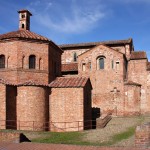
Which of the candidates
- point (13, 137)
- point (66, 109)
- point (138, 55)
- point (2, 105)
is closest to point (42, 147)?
point (13, 137)

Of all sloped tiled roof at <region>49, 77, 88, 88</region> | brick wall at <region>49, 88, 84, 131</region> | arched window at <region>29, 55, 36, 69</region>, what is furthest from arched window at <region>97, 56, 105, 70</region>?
arched window at <region>29, 55, 36, 69</region>

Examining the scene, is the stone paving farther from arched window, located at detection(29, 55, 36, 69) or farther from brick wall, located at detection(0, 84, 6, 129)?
arched window, located at detection(29, 55, 36, 69)

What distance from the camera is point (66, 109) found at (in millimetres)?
22859

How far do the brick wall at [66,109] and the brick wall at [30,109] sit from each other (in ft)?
3.69

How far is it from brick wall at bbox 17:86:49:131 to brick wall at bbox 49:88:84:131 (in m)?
1.13

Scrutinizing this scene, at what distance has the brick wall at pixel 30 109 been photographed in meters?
21.6

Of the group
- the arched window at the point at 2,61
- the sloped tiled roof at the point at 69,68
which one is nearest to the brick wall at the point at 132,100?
the sloped tiled roof at the point at 69,68

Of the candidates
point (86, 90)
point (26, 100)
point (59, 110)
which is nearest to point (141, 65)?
point (86, 90)

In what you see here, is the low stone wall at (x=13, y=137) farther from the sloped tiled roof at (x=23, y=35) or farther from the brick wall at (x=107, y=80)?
the brick wall at (x=107, y=80)

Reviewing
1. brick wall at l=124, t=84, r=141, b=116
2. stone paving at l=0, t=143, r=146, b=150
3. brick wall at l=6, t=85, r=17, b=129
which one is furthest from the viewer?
brick wall at l=124, t=84, r=141, b=116

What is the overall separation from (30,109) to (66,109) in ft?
9.90

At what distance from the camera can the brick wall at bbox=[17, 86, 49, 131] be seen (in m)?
21.6

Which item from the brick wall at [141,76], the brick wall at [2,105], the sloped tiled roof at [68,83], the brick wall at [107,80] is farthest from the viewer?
the brick wall at [141,76]

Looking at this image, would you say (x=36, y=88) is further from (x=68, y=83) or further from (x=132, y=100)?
(x=132, y=100)
